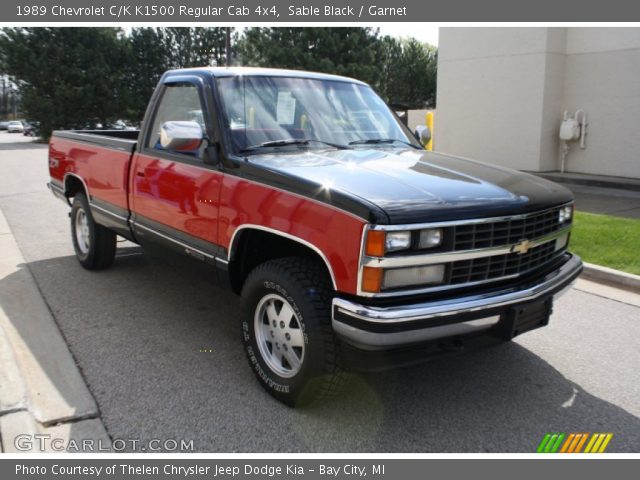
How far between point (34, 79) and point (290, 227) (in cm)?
3685

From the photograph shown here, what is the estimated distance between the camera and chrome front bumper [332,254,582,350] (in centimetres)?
285

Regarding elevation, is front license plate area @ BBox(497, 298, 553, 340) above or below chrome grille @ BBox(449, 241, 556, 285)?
below

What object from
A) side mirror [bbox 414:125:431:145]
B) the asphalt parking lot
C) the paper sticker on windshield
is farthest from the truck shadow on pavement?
side mirror [bbox 414:125:431:145]

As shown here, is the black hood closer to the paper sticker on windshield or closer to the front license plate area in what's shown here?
the paper sticker on windshield

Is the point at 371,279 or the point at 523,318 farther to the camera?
the point at 523,318

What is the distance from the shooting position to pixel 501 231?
10.6ft

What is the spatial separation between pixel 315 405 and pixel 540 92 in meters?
11.3

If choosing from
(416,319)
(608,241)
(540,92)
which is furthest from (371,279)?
(540,92)

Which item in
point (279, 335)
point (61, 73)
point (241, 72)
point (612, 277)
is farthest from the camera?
point (61, 73)

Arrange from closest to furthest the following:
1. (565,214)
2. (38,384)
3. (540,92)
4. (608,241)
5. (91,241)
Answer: (38,384) < (565,214) < (91,241) < (608,241) < (540,92)

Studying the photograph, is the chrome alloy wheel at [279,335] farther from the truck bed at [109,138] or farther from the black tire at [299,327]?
the truck bed at [109,138]

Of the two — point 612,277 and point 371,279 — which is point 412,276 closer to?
point 371,279

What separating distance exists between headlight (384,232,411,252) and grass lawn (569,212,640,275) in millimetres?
3974

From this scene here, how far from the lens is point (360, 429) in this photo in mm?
3234
